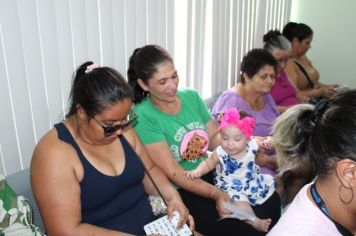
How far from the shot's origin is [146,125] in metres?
1.93

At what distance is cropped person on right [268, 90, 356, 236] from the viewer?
34.7 inches

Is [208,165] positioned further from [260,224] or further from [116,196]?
[116,196]


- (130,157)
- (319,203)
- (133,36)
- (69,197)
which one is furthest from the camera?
(133,36)

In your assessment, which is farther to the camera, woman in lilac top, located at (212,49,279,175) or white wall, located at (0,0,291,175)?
woman in lilac top, located at (212,49,279,175)

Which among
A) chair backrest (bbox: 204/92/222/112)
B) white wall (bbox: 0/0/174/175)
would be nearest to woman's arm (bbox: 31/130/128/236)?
white wall (bbox: 0/0/174/175)

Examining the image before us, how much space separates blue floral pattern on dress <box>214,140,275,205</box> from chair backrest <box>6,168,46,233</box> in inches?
38.1

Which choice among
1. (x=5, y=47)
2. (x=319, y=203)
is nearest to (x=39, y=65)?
(x=5, y=47)

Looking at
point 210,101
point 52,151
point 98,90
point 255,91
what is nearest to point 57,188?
point 52,151

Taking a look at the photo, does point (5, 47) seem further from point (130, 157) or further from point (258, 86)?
point (258, 86)

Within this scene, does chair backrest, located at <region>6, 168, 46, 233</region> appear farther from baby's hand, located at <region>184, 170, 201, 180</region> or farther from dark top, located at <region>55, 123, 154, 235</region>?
baby's hand, located at <region>184, 170, 201, 180</region>

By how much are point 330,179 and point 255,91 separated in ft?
5.79

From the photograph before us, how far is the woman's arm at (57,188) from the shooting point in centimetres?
130

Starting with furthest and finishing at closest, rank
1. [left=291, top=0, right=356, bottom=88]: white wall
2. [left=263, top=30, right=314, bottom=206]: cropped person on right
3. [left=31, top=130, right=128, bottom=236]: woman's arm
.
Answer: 1. [left=291, top=0, right=356, bottom=88]: white wall
2. [left=263, top=30, right=314, bottom=206]: cropped person on right
3. [left=31, top=130, right=128, bottom=236]: woman's arm

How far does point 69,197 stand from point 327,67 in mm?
4476
